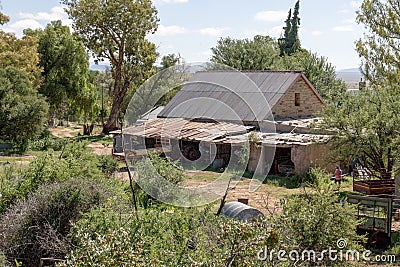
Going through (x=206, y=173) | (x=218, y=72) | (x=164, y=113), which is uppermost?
(x=218, y=72)

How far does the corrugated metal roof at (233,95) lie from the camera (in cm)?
2600

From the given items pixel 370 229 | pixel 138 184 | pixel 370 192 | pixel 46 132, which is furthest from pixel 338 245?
pixel 46 132

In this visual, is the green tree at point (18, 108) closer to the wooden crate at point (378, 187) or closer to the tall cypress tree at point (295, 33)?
the wooden crate at point (378, 187)

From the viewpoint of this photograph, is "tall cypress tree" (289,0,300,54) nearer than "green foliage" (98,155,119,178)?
No

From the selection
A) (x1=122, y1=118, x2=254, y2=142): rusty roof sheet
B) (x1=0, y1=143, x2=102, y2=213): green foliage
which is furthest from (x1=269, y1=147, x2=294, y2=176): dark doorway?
(x1=0, y1=143, x2=102, y2=213): green foliage

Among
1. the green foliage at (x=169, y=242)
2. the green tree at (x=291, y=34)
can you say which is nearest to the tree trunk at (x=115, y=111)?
the green tree at (x=291, y=34)

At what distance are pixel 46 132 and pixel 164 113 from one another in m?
11.9

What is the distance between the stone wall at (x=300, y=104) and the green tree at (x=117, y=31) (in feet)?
54.9

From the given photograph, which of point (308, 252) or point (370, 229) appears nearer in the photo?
point (308, 252)

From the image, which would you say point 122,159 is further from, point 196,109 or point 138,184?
point 138,184

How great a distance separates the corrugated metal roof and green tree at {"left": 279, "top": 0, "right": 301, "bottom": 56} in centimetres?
2983

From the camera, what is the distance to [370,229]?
12.0 meters

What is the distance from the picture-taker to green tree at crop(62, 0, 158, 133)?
38.2 meters

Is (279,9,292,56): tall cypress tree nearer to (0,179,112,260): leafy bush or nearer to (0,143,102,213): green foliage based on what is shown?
(0,143,102,213): green foliage
